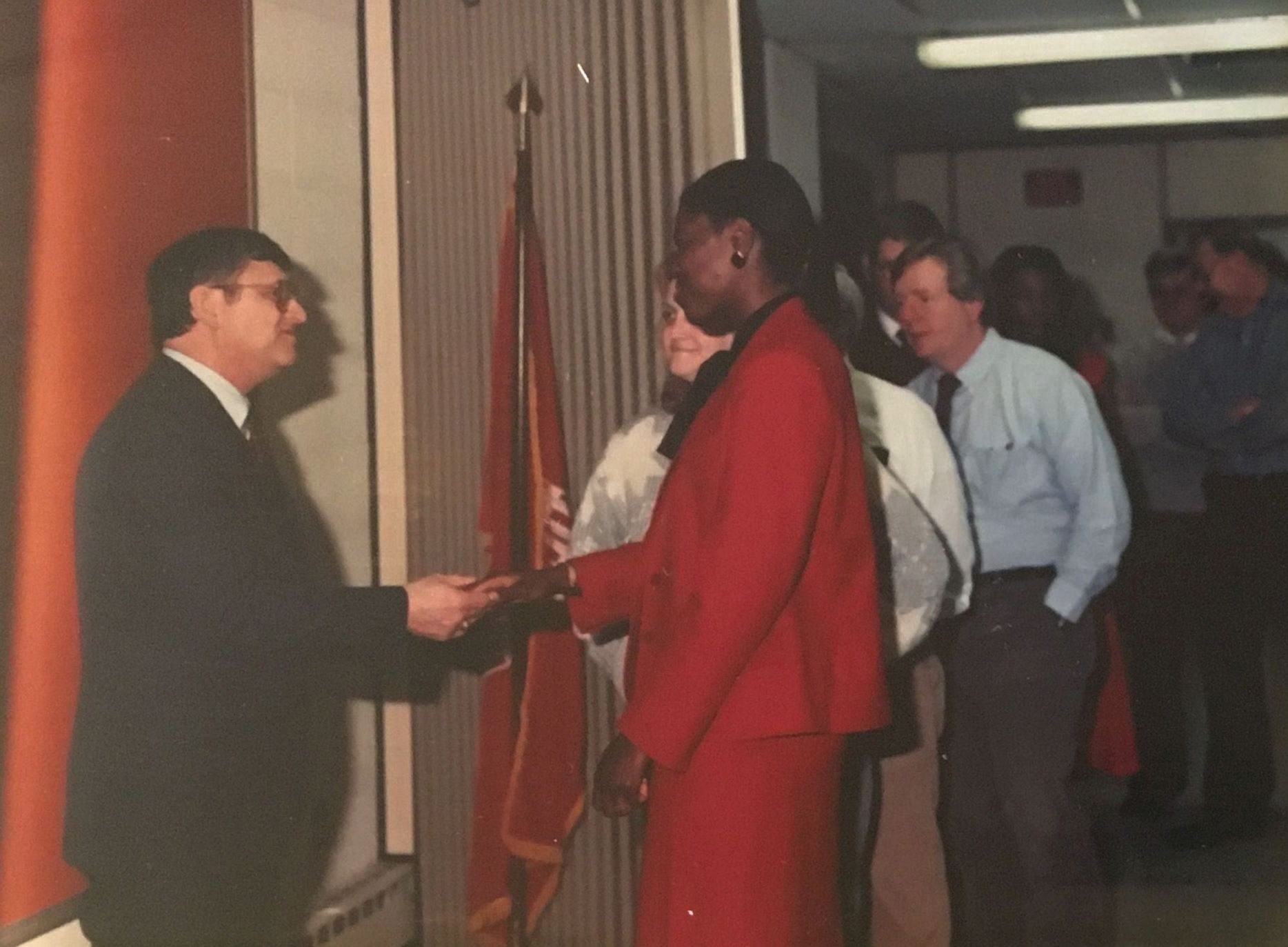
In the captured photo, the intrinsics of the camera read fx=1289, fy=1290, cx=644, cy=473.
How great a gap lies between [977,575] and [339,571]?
1.09m

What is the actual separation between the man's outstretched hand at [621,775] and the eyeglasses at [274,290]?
93 centimetres

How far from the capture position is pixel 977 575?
224 cm

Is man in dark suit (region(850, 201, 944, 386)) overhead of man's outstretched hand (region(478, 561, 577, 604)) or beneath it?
overhead

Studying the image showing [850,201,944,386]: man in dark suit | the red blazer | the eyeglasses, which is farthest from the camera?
[850,201,944,386]: man in dark suit

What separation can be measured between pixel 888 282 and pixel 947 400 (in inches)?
9.0

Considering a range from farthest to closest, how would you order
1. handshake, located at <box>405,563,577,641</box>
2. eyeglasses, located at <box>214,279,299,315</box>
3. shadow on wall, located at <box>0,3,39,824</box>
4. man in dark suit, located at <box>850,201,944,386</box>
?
man in dark suit, located at <box>850,201,944,386</box>, handshake, located at <box>405,563,577,641</box>, eyeglasses, located at <box>214,279,299,315</box>, shadow on wall, located at <box>0,3,39,824</box>

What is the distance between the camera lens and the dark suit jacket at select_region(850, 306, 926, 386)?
2.14 meters

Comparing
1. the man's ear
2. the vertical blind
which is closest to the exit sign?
the vertical blind

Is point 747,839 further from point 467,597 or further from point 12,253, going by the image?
point 12,253

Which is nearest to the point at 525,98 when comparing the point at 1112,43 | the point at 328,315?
the point at 328,315

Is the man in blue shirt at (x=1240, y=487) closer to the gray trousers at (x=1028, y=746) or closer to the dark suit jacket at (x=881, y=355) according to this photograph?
the gray trousers at (x=1028, y=746)

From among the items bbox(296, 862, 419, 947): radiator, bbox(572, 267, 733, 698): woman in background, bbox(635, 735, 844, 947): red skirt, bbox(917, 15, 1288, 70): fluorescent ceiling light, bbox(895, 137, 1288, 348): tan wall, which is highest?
bbox(917, 15, 1288, 70): fluorescent ceiling light

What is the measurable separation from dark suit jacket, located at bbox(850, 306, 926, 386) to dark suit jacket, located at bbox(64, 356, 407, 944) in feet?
3.25

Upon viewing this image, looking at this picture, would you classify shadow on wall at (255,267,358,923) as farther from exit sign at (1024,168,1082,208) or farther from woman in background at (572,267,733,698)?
exit sign at (1024,168,1082,208)
